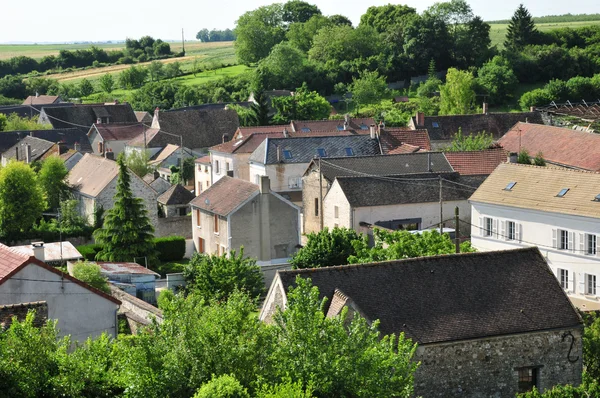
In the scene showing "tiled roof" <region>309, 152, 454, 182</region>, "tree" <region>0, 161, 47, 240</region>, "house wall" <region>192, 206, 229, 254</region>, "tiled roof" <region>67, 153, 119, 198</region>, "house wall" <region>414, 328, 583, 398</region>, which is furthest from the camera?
"tiled roof" <region>67, 153, 119, 198</region>

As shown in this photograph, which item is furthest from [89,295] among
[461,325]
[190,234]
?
[190,234]

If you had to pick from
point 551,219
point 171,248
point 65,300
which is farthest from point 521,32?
point 65,300

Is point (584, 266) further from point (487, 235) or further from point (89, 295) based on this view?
point (89, 295)

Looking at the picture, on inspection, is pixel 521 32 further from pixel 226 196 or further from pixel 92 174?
pixel 226 196

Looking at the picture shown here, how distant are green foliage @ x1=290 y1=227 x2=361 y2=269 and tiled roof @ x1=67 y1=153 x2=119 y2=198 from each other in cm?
1823

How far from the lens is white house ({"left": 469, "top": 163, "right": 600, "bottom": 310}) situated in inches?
1609

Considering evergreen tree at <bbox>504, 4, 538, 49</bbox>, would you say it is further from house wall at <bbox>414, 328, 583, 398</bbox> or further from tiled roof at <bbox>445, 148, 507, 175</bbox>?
house wall at <bbox>414, 328, 583, 398</bbox>

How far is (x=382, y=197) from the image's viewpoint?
50.6 meters

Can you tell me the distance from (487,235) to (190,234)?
1847 cm

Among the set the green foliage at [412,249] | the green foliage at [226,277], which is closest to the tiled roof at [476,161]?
the green foliage at [412,249]

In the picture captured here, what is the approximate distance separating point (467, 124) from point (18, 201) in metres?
38.3

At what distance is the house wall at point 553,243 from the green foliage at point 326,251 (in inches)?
272

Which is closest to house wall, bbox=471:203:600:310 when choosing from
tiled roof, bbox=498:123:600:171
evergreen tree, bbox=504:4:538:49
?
tiled roof, bbox=498:123:600:171

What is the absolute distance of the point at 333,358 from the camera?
2055 cm
